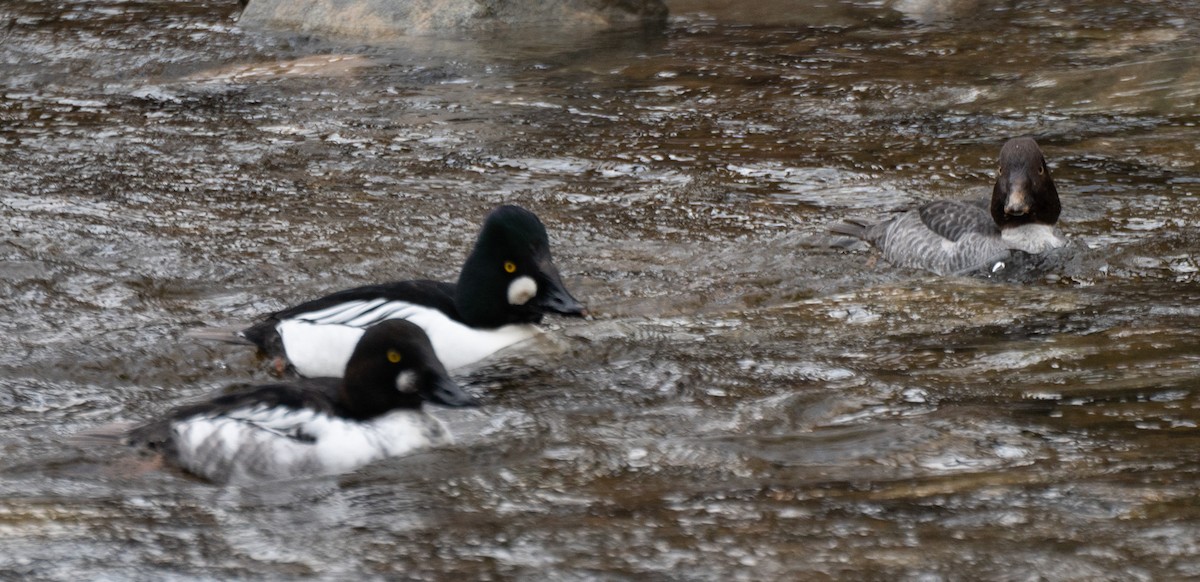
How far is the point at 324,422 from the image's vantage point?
5375mm

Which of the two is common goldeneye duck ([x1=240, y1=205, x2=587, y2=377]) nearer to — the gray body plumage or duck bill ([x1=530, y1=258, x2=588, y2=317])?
duck bill ([x1=530, y1=258, x2=588, y2=317])

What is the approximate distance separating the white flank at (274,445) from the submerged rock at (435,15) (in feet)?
31.0

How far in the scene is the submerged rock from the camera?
14516 mm

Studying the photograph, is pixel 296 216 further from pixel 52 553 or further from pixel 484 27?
pixel 484 27

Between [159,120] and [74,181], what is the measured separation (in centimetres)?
183

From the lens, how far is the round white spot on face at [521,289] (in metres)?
6.51

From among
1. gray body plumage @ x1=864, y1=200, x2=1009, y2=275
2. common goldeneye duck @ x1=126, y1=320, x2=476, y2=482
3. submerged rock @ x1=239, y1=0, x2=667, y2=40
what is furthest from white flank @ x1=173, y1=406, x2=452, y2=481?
submerged rock @ x1=239, y1=0, x2=667, y2=40

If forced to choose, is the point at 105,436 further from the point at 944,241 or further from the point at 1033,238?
the point at 1033,238

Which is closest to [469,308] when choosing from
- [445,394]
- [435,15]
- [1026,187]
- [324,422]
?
[445,394]

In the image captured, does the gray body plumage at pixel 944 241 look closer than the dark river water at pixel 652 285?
No

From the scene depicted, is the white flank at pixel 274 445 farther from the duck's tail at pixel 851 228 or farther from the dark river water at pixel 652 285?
the duck's tail at pixel 851 228

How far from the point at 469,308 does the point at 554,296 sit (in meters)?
0.38

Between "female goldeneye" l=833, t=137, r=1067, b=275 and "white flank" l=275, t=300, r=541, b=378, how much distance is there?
288 cm

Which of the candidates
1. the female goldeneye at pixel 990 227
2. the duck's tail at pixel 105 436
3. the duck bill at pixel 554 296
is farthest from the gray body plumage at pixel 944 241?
the duck's tail at pixel 105 436
